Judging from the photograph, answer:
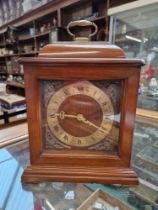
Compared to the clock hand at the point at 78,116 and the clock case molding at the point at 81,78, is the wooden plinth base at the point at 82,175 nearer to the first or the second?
the clock case molding at the point at 81,78

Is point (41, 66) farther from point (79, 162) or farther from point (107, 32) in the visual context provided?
point (107, 32)

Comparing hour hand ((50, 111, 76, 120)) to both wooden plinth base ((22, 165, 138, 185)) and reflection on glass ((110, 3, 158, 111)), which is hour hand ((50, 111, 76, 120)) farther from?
reflection on glass ((110, 3, 158, 111))

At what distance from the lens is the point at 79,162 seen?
45cm

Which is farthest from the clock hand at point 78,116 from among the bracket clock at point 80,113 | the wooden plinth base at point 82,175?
the wooden plinth base at point 82,175

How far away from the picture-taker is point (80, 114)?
0.44 m

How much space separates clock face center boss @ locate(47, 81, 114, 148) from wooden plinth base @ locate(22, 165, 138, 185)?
0.25 ft

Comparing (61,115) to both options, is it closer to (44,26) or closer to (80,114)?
(80,114)

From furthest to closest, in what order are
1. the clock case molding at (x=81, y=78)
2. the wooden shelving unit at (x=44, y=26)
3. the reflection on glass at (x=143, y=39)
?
the wooden shelving unit at (x=44, y=26) → the reflection on glass at (x=143, y=39) → the clock case molding at (x=81, y=78)

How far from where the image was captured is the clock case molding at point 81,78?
0.38m

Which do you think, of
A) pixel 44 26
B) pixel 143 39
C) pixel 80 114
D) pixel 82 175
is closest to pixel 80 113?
Result: pixel 80 114

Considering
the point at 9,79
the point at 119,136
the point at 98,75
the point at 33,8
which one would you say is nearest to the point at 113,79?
the point at 98,75

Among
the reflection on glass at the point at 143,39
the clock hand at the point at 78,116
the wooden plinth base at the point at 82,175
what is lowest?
the wooden plinth base at the point at 82,175

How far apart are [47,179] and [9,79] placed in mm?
3505

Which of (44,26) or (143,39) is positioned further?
(44,26)
